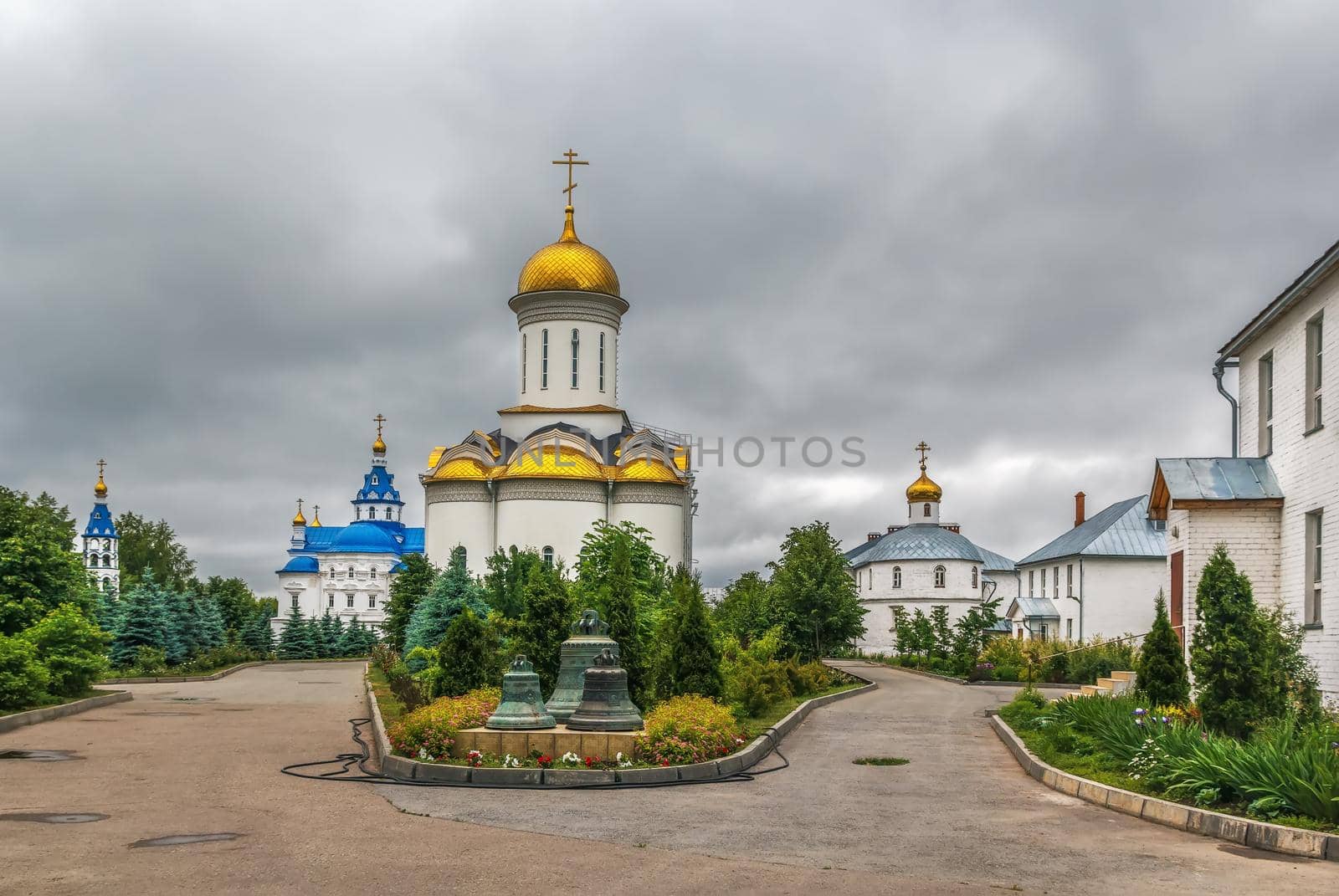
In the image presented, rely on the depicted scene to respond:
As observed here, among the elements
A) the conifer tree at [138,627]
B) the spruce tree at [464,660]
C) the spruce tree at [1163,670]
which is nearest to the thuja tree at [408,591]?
the conifer tree at [138,627]

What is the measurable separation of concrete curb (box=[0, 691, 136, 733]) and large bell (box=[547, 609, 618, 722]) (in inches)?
336

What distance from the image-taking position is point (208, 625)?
1677 inches

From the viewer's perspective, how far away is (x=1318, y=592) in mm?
14562

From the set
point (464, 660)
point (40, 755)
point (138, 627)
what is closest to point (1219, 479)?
point (464, 660)

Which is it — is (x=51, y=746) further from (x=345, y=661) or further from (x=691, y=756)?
(x=345, y=661)

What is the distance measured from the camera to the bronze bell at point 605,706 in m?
12.7

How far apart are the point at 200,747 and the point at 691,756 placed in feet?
22.1

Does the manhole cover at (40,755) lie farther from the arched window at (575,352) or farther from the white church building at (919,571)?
the white church building at (919,571)

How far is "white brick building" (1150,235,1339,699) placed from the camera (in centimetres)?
1413

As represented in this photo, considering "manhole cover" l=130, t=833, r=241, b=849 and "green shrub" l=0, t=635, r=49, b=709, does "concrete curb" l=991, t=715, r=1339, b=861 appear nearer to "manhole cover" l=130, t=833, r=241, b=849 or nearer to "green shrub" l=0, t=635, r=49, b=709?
"manhole cover" l=130, t=833, r=241, b=849

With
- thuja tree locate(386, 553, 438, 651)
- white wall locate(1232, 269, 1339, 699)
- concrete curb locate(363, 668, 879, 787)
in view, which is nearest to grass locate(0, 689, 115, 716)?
A: concrete curb locate(363, 668, 879, 787)

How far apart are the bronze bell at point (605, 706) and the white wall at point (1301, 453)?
8.22 m

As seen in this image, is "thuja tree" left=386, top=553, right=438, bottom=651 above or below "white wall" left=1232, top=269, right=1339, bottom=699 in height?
below

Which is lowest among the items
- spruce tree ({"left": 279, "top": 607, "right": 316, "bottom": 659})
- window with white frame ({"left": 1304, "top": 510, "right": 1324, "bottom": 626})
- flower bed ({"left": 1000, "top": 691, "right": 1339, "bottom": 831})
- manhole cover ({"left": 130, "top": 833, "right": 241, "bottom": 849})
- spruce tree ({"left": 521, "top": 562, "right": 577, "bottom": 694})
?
spruce tree ({"left": 279, "top": 607, "right": 316, "bottom": 659})
